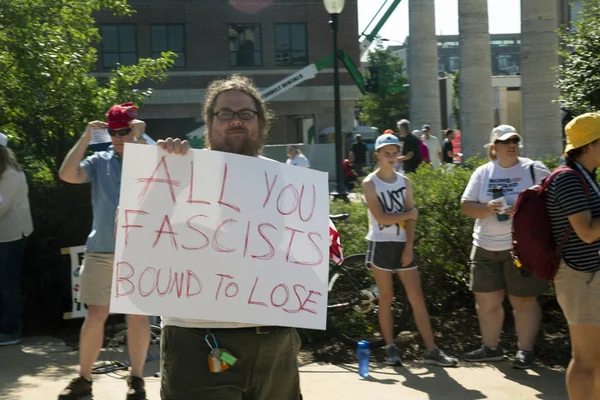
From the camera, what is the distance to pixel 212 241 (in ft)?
11.6

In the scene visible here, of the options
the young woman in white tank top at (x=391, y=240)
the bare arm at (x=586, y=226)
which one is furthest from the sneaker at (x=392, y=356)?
the bare arm at (x=586, y=226)

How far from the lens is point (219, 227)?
3.54 metres

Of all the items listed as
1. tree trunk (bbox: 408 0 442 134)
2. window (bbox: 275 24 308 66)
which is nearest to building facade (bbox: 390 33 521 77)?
window (bbox: 275 24 308 66)

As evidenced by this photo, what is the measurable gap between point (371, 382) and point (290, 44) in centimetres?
4304

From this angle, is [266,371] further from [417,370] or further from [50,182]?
[50,182]

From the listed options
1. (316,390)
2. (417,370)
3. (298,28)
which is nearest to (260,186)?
(316,390)

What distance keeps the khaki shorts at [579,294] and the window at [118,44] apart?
137ft

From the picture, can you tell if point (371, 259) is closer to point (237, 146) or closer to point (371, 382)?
point (371, 382)

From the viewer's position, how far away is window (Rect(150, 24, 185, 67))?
154 ft

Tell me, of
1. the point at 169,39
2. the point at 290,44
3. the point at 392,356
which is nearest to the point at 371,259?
the point at 392,356

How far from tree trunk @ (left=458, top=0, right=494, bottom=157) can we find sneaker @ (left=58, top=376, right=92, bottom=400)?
12.3 metres

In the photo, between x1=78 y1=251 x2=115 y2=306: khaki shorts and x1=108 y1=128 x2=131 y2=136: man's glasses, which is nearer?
x1=108 y1=128 x2=131 y2=136: man's glasses

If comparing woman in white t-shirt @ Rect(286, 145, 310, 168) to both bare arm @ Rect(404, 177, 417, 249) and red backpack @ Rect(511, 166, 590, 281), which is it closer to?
bare arm @ Rect(404, 177, 417, 249)

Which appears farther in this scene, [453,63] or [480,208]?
[453,63]
